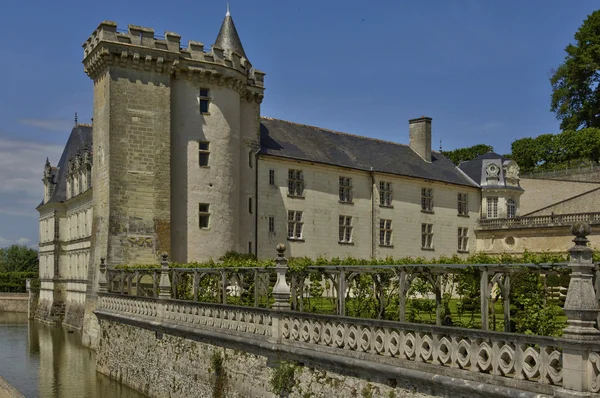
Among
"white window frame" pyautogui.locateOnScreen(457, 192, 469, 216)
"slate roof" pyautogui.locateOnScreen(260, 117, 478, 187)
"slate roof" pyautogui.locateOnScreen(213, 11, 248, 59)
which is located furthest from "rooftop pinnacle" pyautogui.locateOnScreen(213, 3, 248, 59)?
"white window frame" pyautogui.locateOnScreen(457, 192, 469, 216)

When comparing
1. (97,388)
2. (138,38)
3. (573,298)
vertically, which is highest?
(138,38)

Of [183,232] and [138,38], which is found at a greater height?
[138,38]

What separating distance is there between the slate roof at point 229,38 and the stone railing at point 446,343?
17.5m

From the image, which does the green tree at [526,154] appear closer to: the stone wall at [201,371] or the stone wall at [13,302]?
the stone wall at [13,302]

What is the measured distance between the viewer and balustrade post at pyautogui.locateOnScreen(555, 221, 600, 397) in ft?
24.3

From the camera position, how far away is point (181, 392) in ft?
55.6

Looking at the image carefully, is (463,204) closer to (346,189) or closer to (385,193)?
(385,193)

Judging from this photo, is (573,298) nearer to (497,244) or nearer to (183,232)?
(183,232)

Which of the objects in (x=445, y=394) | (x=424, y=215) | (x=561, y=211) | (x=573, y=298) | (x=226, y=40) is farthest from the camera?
(x=561, y=211)

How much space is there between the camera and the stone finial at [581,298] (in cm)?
754

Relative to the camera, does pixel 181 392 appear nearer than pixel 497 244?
Yes

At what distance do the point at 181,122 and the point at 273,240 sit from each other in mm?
6736

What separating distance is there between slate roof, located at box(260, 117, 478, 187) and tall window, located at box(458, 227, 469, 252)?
2698 millimetres

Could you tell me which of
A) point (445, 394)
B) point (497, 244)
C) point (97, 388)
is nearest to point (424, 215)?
point (497, 244)
